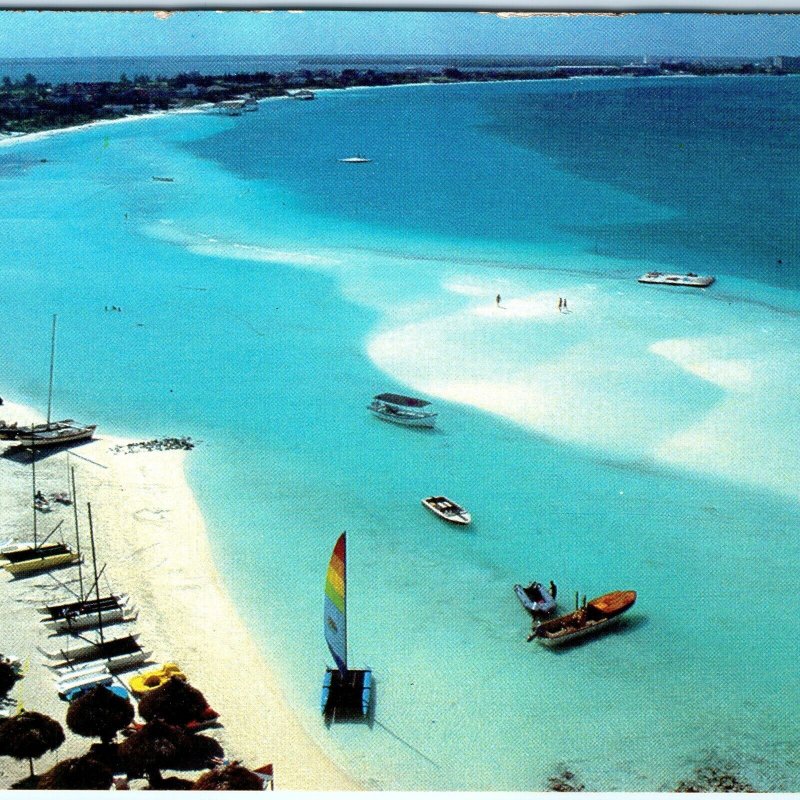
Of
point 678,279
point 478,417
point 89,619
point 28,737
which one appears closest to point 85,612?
point 89,619

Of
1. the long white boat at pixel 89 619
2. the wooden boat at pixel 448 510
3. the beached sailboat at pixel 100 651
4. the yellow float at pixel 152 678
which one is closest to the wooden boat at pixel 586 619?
the wooden boat at pixel 448 510

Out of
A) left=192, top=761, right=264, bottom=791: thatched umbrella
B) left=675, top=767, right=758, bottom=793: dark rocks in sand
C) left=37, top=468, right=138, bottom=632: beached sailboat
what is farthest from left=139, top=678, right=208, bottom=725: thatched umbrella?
left=675, top=767, right=758, bottom=793: dark rocks in sand

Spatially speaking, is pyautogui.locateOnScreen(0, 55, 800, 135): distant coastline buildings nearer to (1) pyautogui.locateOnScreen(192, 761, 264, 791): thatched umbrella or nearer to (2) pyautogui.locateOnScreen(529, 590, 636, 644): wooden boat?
(1) pyautogui.locateOnScreen(192, 761, 264, 791): thatched umbrella

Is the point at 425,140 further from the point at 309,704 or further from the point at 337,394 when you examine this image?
the point at 309,704

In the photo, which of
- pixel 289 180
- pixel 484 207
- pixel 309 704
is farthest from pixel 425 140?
pixel 309 704

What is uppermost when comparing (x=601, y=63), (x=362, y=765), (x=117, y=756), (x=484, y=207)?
(x=601, y=63)

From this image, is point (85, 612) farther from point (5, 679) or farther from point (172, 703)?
point (172, 703)
